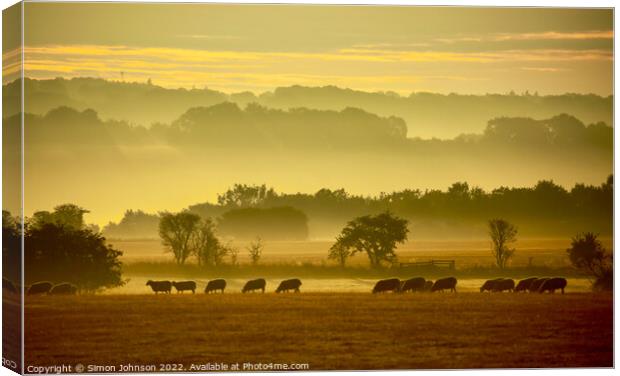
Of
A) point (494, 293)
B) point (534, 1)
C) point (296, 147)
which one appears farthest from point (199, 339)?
point (534, 1)

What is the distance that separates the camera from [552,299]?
17094mm

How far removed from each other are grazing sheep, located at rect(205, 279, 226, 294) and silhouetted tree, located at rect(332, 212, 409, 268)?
133 cm

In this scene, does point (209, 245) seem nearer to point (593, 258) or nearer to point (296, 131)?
point (296, 131)

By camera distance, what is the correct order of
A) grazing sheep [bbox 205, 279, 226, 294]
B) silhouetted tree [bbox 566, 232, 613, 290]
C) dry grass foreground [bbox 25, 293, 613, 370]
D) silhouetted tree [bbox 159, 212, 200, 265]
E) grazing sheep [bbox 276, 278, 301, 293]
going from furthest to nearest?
1. silhouetted tree [bbox 566, 232, 613, 290]
2. grazing sheep [bbox 276, 278, 301, 293]
3. grazing sheep [bbox 205, 279, 226, 294]
4. silhouetted tree [bbox 159, 212, 200, 265]
5. dry grass foreground [bbox 25, 293, 613, 370]

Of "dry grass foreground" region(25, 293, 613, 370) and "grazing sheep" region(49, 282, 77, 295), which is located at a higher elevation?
"grazing sheep" region(49, 282, 77, 295)

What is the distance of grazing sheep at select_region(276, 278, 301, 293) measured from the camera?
16688 mm

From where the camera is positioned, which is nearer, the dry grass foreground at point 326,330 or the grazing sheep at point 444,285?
the dry grass foreground at point 326,330

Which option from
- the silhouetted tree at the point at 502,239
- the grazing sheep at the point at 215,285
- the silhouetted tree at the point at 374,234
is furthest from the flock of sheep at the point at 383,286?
the silhouetted tree at the point at 374,234

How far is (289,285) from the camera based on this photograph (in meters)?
16.7

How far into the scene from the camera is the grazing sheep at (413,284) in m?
16.9

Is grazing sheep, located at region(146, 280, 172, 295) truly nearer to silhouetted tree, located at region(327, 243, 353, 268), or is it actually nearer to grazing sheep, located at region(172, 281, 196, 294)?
grazing sheep, located at region(172, 281, 196, 294)

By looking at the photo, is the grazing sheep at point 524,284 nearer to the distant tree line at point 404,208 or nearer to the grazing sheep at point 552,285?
the grazing sheep at point 552,285

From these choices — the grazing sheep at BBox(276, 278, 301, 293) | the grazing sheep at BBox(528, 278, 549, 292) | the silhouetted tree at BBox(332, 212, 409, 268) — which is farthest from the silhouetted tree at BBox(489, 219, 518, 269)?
the grazing sheep at BBox(276, 278, 301, 293)

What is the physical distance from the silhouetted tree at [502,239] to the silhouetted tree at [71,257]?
168 inches
